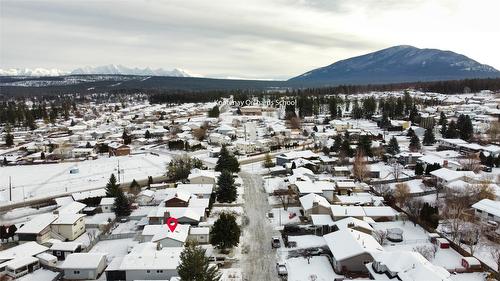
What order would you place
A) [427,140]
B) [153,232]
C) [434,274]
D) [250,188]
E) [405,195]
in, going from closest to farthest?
[434,274]
[153,232]
[405,195]
[250,188]
[427,140]

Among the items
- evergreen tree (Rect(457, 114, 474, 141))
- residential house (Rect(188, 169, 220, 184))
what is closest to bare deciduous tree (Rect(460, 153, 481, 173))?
evergreen tree (Rect(457, 114, 474, 141))

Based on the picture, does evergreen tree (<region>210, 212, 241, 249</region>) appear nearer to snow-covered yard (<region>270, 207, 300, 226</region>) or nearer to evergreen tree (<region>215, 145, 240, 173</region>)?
snow-covered yard (<region>270, 207, 300, 226</region>)

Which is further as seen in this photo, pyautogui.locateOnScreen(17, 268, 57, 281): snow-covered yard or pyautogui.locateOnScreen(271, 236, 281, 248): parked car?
pyautogui.locateOnScreen(271, 236, 281, 248): parked car

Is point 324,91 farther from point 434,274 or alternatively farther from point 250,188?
point 434,274

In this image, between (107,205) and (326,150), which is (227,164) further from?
(326,150)

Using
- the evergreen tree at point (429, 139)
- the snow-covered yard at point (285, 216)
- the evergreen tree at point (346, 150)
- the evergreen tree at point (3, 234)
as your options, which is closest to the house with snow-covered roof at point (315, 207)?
the snow-covered yard at point (285, 216)

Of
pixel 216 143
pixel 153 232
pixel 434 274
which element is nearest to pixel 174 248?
pixel 153 232
